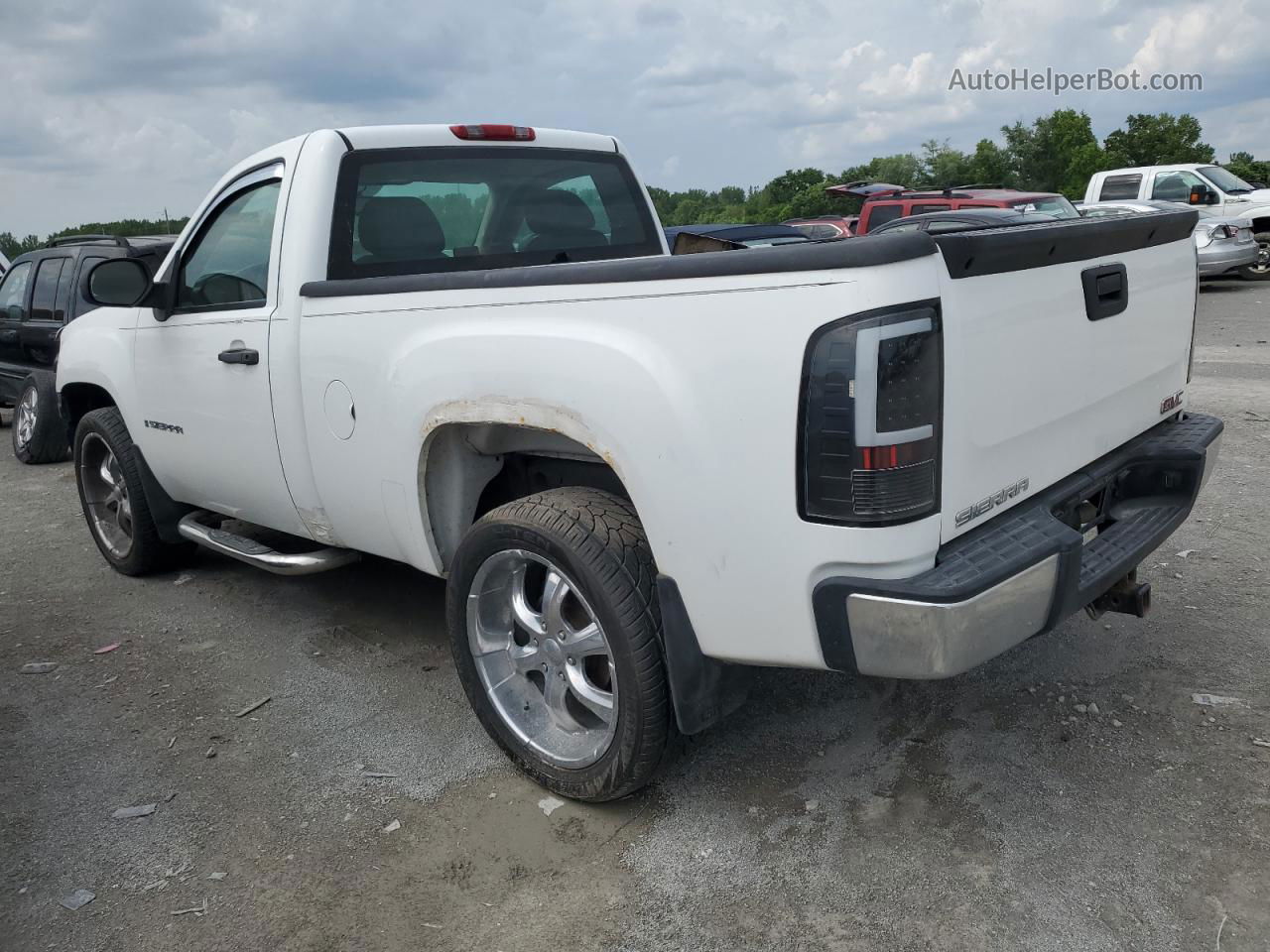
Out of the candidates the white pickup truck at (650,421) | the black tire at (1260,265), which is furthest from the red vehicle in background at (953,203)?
the white pickup truck at (650,421)

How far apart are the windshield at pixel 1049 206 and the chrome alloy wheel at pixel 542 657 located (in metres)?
11.4

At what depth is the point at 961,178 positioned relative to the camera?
178ft

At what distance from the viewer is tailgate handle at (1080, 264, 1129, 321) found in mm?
2807

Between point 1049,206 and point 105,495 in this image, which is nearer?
point 105,495

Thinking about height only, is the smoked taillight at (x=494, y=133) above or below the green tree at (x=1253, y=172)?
above

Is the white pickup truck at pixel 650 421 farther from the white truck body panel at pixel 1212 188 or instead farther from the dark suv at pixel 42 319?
the white truck body panel at pixel 1212 188

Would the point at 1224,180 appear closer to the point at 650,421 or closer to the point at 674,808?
the point at 674,808

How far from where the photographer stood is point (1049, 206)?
13.1 m

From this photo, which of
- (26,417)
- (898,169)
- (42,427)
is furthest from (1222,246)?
(898,169)

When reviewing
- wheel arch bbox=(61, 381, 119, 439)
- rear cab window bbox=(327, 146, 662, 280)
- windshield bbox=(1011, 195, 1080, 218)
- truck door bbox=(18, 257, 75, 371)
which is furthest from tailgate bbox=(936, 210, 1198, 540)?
windshield bbox=(1011, 195, 1080, 218)

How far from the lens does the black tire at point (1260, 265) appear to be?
16828mm

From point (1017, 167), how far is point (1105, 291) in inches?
2071

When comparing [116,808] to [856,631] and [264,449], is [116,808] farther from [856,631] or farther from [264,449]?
[856,631]

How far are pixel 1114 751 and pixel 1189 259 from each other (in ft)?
5.29
